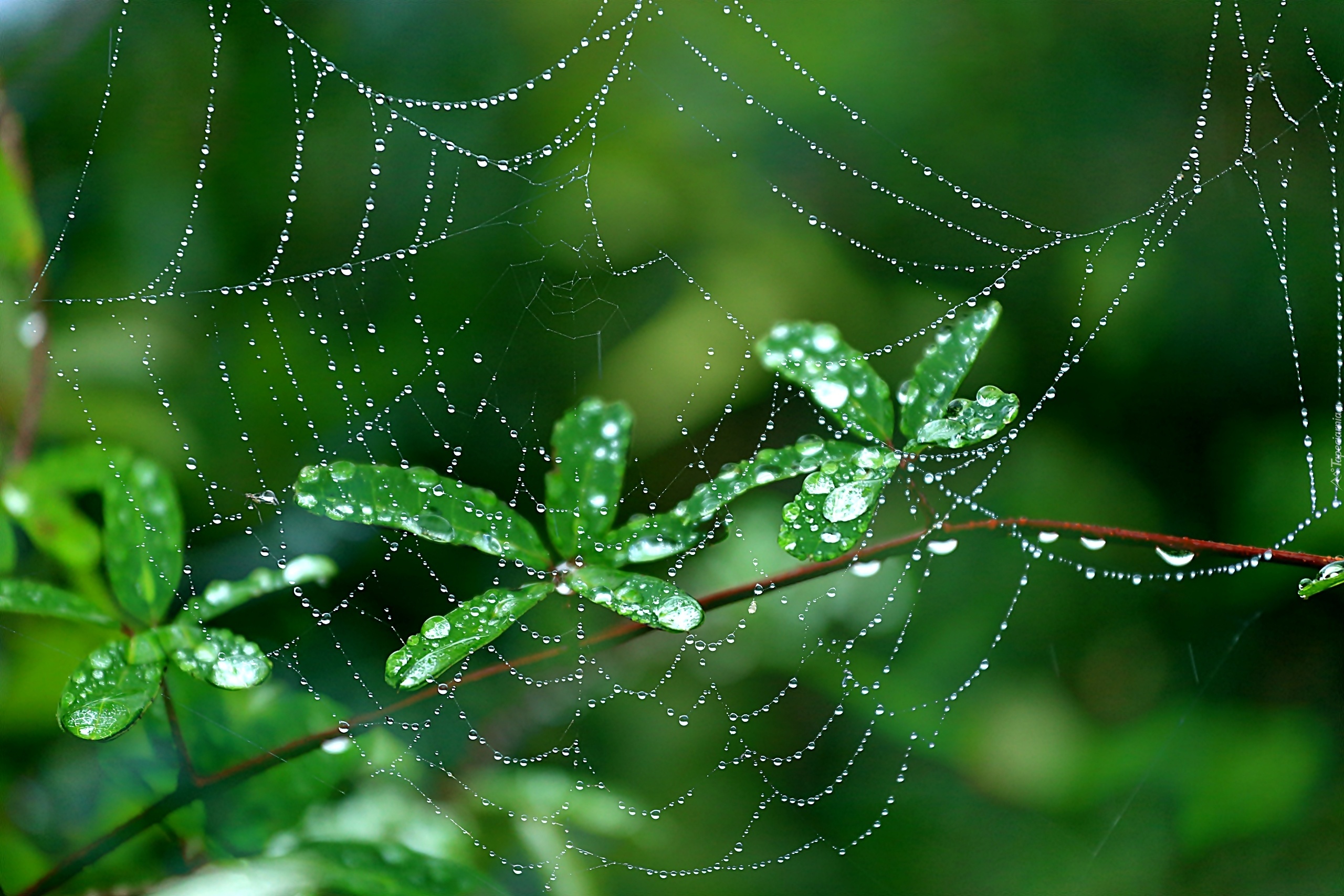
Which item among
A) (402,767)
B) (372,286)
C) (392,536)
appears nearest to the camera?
(402,767)

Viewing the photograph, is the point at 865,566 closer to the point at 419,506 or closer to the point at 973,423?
the point at 973,423

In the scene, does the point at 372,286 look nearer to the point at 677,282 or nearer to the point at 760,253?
the point at 677,282

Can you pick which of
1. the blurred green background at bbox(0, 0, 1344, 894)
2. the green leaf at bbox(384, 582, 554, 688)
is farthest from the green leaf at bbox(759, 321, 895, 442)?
the blurred green background at bbox(0, 0, 1344, 894)

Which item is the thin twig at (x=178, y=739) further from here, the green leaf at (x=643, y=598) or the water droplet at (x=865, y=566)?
Answer: the water droplet at (x=865, y=566)

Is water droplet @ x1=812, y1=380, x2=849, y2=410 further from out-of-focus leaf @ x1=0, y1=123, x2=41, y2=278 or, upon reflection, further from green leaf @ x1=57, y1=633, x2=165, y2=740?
out-of-focus leaf @ x1=0, y1=123, x2=41, y2=278

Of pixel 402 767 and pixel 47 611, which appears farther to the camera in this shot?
pixel 402 767

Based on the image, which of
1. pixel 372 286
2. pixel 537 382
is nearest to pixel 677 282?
pixel 537 382
